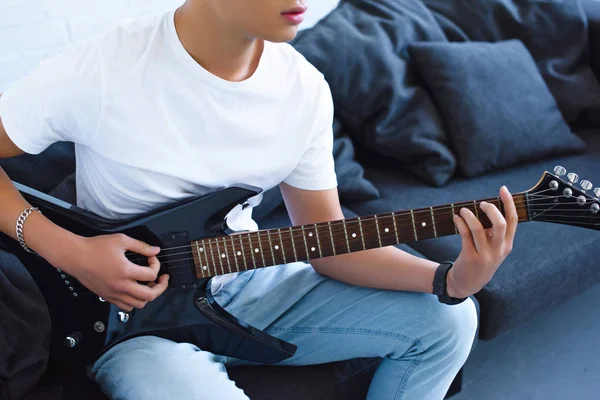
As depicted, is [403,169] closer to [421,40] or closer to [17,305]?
[421,40]

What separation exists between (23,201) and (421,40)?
1.35 metres

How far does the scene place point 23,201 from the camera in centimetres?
108

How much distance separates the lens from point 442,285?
113 centimetres

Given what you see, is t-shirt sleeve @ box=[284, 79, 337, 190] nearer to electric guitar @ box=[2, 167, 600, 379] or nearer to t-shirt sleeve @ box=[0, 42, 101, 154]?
electric guitar @ box=[2, 167, 600, 379]

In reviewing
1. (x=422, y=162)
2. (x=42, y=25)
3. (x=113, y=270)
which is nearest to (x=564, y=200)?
(x=113, y=270)

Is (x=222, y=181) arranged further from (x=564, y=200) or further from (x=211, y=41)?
(x=564, y=200)

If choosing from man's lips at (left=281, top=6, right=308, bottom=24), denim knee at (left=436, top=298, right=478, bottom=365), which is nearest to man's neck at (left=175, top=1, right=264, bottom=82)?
man's lips at (left=281, top=6, right=308, bottom=24)

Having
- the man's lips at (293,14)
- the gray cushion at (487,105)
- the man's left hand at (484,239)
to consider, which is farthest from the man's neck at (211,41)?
the gray cushion at (487,105)

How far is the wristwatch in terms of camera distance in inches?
44.4

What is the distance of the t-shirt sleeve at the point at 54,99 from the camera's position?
39.6 inches

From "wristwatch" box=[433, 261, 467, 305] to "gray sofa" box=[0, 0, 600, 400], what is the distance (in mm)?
230

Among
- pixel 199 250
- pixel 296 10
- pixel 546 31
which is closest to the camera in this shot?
pixel 296 10

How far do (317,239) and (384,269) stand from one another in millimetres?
160

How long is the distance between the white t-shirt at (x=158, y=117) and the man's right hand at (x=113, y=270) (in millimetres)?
96
